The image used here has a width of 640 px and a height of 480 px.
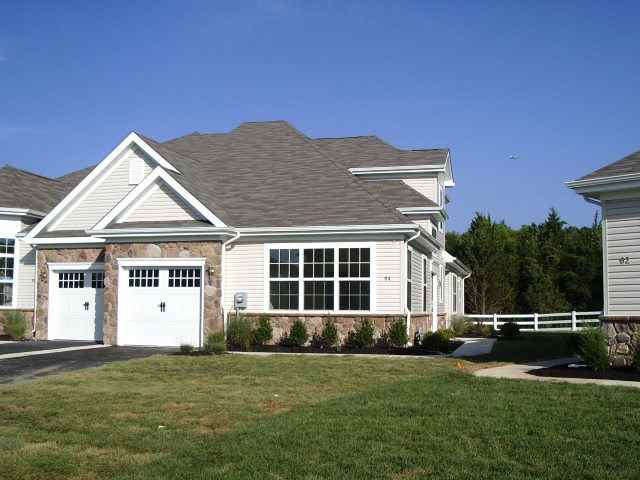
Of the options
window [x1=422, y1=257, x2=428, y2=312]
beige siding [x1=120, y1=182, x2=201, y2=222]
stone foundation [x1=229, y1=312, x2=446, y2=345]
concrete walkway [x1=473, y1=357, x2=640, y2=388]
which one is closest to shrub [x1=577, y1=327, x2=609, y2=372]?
concrete walkway [x1=473, y1=357, x2=640, y2=388]

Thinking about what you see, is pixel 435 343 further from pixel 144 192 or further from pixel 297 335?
pixel 144 192

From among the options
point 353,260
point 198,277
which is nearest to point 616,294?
point 353,260

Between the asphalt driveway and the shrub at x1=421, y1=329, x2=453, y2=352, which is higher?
the shrub at x1=421, y1=329, x2=453, y2=352

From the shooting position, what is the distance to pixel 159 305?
21.4m

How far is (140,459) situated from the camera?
7.70 m

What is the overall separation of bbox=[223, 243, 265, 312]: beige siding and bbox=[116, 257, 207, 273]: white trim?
1003mm

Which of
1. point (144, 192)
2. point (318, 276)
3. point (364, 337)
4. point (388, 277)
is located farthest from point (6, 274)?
point (388, 277)

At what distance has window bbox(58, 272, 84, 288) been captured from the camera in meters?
23.2

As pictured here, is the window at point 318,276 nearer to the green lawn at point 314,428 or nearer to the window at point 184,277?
the window at point 184,277

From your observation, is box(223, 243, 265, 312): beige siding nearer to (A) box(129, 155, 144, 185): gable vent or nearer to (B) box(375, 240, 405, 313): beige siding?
(B) box(375, 240, 405, 313): beige siding

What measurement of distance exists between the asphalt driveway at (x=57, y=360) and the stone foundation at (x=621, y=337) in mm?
11125

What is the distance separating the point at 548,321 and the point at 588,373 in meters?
25.8

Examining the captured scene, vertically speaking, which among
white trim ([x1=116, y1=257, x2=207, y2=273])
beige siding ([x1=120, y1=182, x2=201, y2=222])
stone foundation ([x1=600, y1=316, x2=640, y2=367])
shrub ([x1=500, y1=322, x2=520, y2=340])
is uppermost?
beige siding ([x1=120, y1=182, x2=201, y2=222])

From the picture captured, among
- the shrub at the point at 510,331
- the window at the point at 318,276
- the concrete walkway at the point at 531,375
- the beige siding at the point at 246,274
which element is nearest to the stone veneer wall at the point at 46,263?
the beige siding at the point at 246,274
